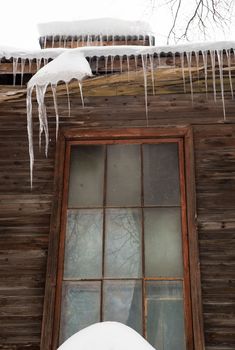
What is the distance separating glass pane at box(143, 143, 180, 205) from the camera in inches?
167

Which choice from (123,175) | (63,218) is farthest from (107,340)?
(123,175)

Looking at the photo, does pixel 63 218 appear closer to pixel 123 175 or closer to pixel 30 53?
pixel 123 175

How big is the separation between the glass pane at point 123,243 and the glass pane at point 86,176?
0.75ft

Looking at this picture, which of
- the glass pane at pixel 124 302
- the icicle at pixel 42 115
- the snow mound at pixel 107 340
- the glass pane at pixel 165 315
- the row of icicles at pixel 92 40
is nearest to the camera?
the snow mound at pixel 107 340

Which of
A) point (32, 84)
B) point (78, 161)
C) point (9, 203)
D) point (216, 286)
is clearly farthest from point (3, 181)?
point (216, 286)

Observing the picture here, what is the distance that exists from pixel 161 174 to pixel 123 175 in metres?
0.37

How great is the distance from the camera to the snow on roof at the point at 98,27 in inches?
289

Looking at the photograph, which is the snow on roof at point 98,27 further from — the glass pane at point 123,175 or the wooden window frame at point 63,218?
the glass pane at point 123,175

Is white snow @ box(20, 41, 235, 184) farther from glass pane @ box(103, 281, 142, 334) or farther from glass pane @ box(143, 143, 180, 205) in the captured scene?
glass pane @ box(103, 281, 142, 334)

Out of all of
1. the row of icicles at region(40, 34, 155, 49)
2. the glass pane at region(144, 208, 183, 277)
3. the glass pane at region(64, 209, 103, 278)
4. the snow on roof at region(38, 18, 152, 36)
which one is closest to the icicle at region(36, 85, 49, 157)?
the glass pane at region(64, 209, 103, 278)

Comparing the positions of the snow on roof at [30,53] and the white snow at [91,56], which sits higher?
the snow on roof at [30,53]

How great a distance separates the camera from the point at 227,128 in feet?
14.8

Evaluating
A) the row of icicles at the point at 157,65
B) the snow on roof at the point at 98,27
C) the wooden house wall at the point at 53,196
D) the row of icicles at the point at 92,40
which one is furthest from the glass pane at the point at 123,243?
the snow on roof at the point at 98,27

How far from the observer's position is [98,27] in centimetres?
733
